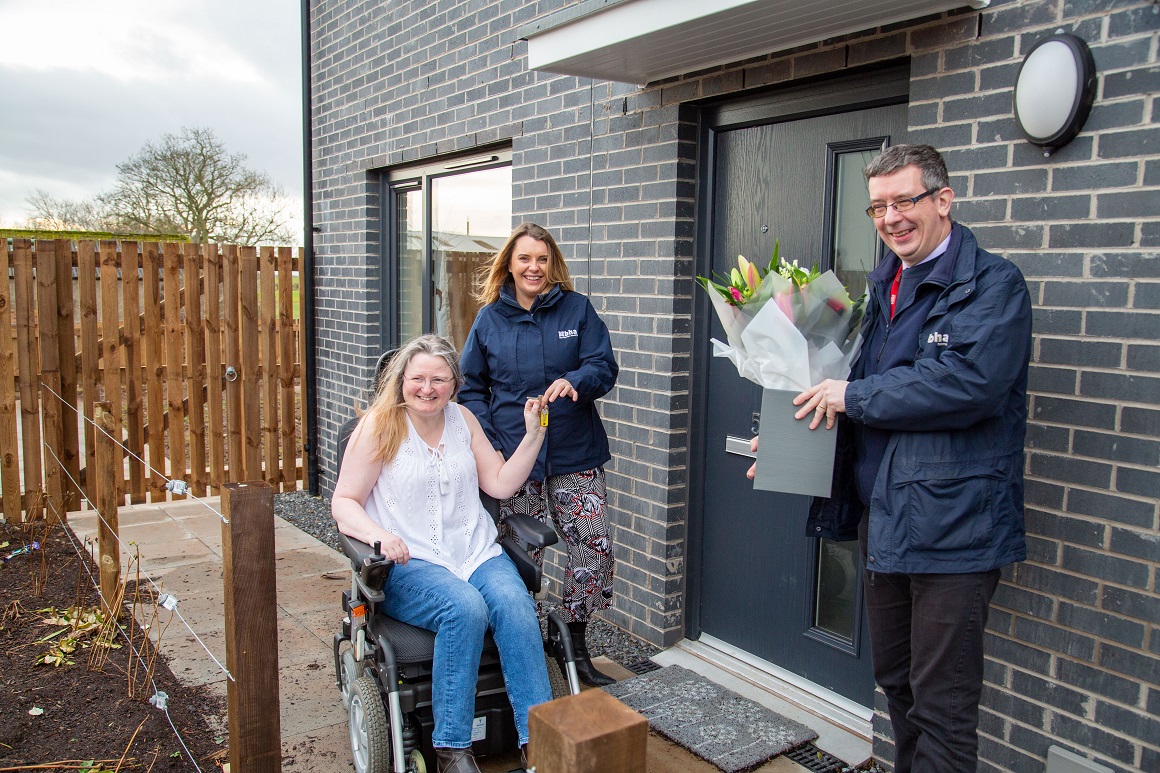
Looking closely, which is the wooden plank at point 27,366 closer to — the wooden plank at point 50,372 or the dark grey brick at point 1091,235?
the wooden plank at point 50,372

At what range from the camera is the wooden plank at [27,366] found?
597 cm

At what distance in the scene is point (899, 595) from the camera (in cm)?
247

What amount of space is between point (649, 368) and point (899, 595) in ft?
6.04

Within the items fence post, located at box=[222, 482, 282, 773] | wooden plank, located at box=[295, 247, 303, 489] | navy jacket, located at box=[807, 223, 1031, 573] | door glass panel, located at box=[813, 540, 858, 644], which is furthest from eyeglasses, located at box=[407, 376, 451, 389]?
wooden plank, located at box=[295, 247, 303, 489]

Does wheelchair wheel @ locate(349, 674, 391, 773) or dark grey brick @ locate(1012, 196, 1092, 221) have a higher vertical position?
dark grey brick @ locate(1012, 196, 1092, 221)

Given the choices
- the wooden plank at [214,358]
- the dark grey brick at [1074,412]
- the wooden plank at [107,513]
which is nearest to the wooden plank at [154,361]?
the wooden plank at [214,358]

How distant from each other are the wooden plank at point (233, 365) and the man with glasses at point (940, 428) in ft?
18.7

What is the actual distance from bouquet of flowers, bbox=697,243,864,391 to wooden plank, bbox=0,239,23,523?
5479 millimetres

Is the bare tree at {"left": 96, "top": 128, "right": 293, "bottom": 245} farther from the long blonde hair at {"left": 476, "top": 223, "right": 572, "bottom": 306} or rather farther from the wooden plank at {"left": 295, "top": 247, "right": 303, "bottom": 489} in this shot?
the long blonde hair at {"left": 476, "top": 223, "right": 572, "bottom": 306}

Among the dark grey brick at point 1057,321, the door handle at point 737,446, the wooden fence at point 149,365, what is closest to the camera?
the dark grey brick at point 1057,321

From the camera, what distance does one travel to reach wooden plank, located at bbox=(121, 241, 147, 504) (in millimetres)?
6569

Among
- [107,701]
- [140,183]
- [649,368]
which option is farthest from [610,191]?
[140,183]

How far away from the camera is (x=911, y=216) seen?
7.34 feet

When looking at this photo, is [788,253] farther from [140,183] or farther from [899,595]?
[140,183]
